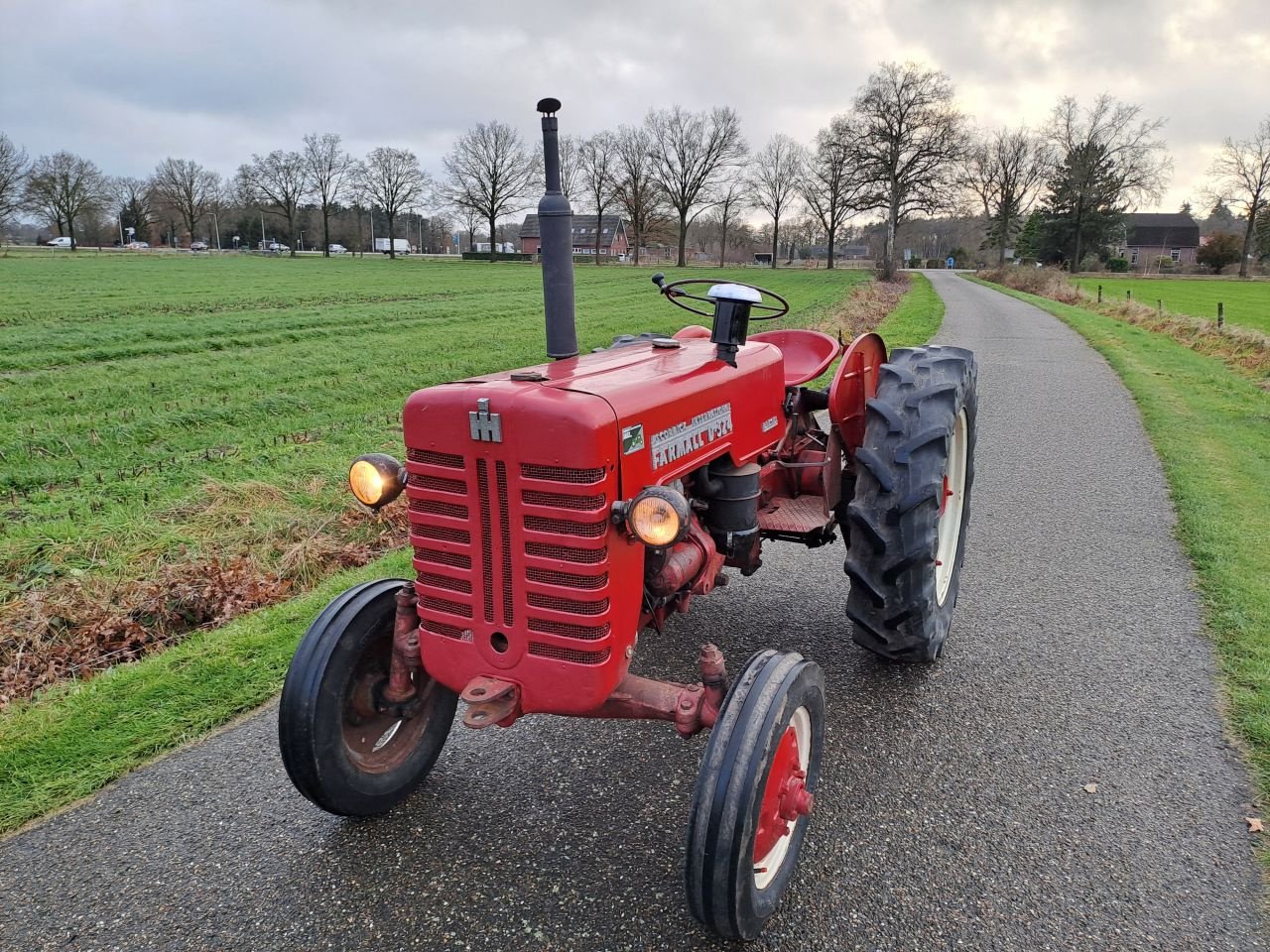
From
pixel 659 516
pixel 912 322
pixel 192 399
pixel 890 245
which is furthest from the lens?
pixel 890 245

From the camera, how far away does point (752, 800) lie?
1.87m

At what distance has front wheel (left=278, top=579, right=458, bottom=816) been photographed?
7.64ft

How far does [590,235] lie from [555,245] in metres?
80.1

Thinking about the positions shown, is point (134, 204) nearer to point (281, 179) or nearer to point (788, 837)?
point (281, 179)

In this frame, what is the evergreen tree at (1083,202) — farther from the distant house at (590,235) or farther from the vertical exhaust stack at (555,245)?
the vertical exhaust stack at (555,245)

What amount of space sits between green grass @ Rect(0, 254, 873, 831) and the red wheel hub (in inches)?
83.6

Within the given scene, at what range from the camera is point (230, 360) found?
1152 cm

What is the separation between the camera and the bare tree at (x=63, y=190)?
203 ft

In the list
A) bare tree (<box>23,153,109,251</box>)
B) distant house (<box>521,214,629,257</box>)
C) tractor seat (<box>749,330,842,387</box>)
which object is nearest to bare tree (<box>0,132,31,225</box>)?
bare tree (<box>23,153,109,251</box>)

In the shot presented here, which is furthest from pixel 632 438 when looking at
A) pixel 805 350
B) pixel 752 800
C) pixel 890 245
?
pixel 890 245

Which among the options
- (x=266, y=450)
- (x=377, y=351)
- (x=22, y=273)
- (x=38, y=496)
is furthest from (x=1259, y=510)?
(x=22, y=273)

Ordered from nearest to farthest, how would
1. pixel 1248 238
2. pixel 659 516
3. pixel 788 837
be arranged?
1. pixel 659 516
2. pixel 788 837
3. pixel 1248 238

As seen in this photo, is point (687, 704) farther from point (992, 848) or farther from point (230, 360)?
point (230, 360)

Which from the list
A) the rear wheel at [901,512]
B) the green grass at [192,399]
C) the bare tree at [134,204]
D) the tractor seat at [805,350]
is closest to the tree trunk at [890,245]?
the green grass at [192,399]
